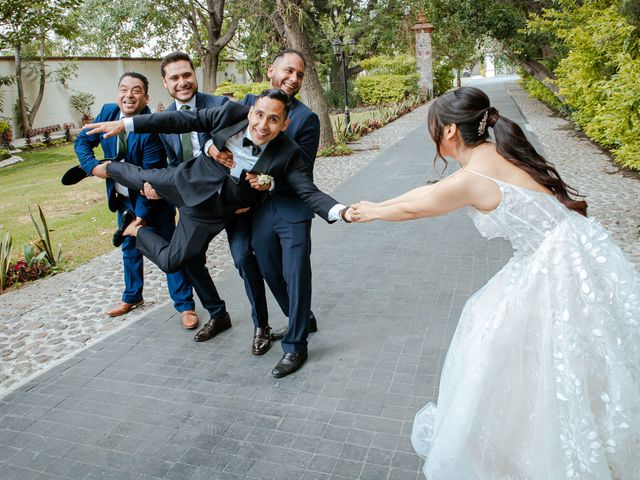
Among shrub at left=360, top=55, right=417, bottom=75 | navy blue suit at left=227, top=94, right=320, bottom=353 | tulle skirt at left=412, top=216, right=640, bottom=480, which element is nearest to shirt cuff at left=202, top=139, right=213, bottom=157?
navy blue suit at left=227, top=94, right=320, bottom=353

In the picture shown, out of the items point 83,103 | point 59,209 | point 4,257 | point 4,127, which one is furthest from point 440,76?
point 4,257

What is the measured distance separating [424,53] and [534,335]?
102 ft

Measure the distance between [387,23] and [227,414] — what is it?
28.9 m

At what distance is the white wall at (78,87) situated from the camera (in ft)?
76.0

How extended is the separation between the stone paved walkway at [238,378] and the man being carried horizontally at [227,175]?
0.52 meters

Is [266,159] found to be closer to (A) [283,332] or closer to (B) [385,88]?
(A) [283,332]

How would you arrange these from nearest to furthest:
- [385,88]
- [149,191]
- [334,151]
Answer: [149,191] → [334,151] → [385,88]

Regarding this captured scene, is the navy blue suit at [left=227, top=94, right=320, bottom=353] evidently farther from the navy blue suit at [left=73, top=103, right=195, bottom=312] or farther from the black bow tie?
the navy blue suit at [left=73, top=103, right=195, bottom=312]

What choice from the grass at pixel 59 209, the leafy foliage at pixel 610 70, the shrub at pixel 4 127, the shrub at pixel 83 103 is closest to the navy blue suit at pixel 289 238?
the grass at pixel 59 209

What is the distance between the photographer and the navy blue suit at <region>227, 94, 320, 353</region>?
3973 millimetres

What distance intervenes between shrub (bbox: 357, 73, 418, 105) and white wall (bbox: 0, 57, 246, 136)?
11.0 m

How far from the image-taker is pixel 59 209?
11430 millimetres

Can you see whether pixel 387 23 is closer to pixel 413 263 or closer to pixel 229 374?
pixel 413 263

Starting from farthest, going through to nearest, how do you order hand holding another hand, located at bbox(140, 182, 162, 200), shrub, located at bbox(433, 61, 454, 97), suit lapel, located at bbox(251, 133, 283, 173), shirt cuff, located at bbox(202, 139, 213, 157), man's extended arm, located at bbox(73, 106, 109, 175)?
shrub, located at bbox(433, 61, 454, 97)
man's extended arm, located at bbox(73, 106, 109, 175)
hand holding another hand, located at bbox(140, 182, 162, 200)
shirt cuff, located at bbox(202, 139, 213, 157)
suit lapel, located at bbox(251, 133, 283, 173)
